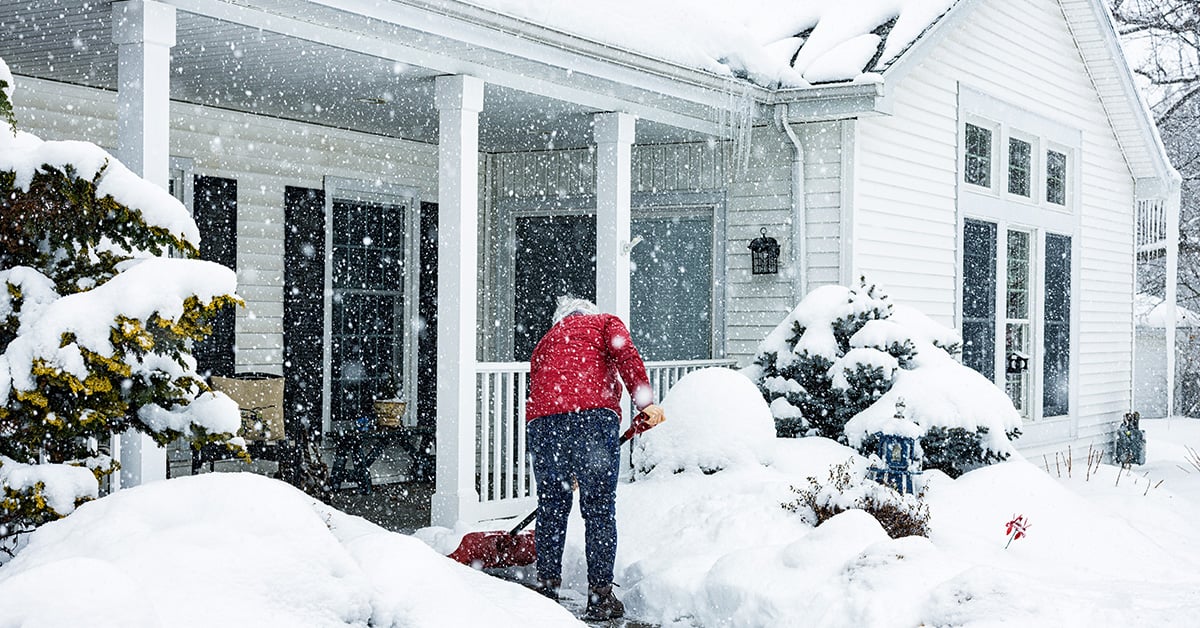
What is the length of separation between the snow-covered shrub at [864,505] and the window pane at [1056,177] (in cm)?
679

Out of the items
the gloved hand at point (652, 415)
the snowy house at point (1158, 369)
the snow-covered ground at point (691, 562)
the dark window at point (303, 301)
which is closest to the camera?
the snow-covered ground at point (691, 562)

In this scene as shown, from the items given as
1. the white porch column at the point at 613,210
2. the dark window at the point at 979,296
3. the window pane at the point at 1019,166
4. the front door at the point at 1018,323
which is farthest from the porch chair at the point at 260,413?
the window pane at the point at 1019,166

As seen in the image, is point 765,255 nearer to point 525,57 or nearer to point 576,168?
point 576,168

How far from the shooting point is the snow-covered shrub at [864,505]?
23.5 ft

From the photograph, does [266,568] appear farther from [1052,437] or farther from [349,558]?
[1052,437]

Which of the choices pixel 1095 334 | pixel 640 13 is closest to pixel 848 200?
pixel 640 13

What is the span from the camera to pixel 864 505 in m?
Result: 7.18

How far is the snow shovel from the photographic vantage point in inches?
264

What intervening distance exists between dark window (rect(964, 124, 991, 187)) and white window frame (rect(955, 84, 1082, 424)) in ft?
0.27

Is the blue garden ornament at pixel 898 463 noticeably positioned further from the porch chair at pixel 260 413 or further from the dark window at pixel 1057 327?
the dark window at pixel 1057 327

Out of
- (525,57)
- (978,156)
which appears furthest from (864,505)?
(978,156)

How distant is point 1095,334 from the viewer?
14.1 m

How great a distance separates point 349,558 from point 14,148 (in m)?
2.46

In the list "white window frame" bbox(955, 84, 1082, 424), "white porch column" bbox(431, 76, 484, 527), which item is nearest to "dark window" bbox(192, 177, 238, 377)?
"white porch column" bbox(431, 76, 484, 527)
